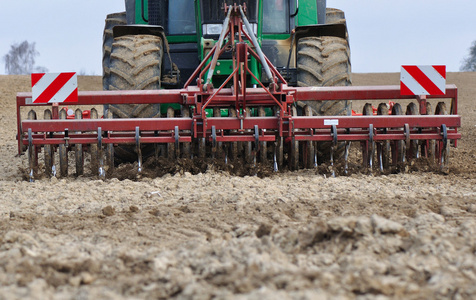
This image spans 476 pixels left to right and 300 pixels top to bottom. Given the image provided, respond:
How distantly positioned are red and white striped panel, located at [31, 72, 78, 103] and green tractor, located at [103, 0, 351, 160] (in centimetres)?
47

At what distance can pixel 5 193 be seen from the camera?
5.52 metres

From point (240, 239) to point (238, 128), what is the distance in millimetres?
2789

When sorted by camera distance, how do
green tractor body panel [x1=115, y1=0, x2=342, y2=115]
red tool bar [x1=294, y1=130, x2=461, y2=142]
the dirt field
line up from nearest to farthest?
the dirt field, red tool bar [x1=294, y1=130, x2=461, y2=142], green tractor body panel [x1=115, y1=0, x2=342, y2=115]

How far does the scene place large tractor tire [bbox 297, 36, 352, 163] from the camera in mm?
6996

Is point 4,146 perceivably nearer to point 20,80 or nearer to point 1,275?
point 1,275

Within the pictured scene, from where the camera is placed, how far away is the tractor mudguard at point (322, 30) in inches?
288

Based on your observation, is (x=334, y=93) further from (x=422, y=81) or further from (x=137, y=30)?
(x=137, y=30)

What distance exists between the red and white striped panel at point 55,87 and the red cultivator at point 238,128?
4.9 inches

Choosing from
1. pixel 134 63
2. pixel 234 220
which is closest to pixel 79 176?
pixel 134 63

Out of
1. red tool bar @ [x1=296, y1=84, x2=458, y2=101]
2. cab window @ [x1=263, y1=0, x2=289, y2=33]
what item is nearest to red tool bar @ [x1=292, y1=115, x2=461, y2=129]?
red tool bar @ [x1=296, y1=84, x2=458, y2=101]

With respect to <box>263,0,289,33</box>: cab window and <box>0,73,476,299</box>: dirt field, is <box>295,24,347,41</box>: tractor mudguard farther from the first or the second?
<box>0,73,476,299</box>: dirt field

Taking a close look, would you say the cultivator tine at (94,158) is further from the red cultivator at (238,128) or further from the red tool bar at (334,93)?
the red tool bar at (334,93)

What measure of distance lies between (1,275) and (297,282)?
145cm

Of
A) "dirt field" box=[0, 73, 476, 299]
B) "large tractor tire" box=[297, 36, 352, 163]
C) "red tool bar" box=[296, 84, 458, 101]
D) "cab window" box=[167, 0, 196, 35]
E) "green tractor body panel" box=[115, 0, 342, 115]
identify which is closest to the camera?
"dirt field" box=[0, 73, 476, 299]
